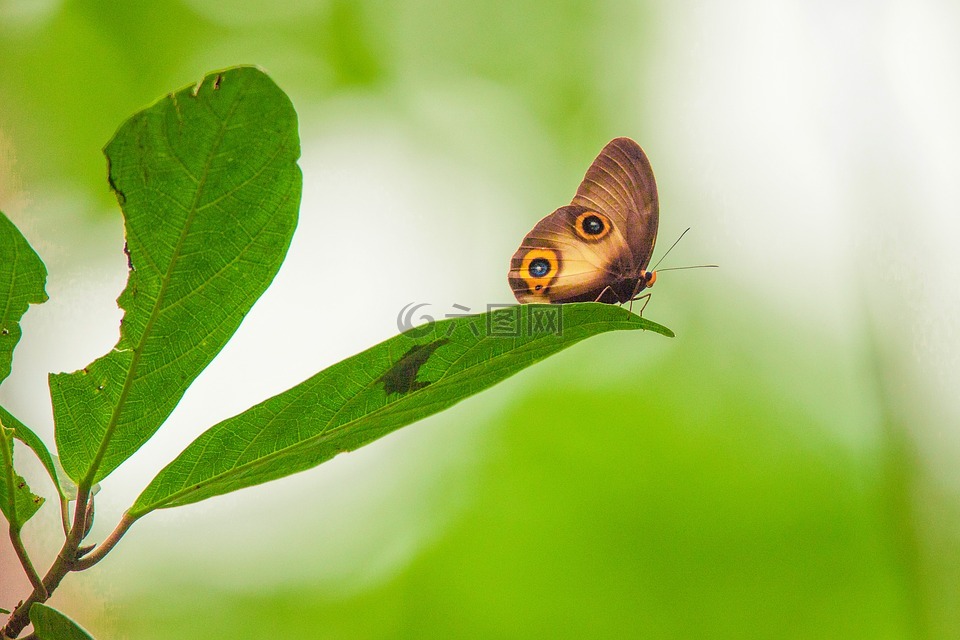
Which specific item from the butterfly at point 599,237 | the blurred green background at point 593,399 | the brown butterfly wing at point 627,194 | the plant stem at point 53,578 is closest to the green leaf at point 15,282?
the plant stem at point 53,578

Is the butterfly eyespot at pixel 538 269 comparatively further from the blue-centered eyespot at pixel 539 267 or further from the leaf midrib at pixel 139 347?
the leaf midrib at pixel 139 347

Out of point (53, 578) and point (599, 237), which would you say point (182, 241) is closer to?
point (53, 578)

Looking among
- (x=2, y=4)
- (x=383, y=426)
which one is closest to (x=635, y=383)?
(x=383, y=426)

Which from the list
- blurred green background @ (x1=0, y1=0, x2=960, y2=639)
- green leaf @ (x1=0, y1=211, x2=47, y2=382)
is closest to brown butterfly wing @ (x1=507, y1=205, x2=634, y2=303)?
green leaf @ (x1=0, y1=211, x2=47, y2=382)

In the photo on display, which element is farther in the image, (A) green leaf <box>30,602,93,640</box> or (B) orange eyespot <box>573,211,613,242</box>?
(B) orange eyespot <box>573,211,613,242</box>

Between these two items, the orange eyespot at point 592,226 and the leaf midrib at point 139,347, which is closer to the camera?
the leaf midrib at point 139,347

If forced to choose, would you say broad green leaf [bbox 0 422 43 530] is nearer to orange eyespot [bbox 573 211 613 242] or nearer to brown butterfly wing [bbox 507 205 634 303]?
brown butterfly wing [bbox 507 205 634 303]
